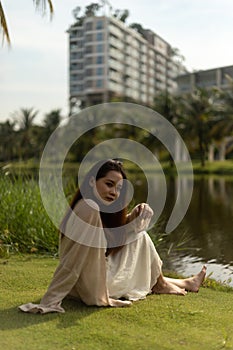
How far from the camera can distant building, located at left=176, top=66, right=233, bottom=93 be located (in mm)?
43281

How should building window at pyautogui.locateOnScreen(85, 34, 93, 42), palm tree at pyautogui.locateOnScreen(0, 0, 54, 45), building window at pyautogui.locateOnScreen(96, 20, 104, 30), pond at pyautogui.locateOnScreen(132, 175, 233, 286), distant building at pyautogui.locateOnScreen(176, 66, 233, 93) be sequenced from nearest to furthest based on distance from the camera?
1. pond at pyautogui.locateOnScreen(132, 175, 233, 286)
2. palm tree at pyautogui.locateOnScreen(0, 0, 54, 45)
3. distant building at pyautogui.locateOnScreen(176, 66, 233, 93)
4. building window at pyautogui.locateOnScreen(96, 20, 104, 30)
5. building window at pyautogui.locateOnScreen(85, 34, 93, 42)

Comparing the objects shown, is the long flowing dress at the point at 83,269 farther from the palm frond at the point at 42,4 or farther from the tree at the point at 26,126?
the tree at the point at 26,126

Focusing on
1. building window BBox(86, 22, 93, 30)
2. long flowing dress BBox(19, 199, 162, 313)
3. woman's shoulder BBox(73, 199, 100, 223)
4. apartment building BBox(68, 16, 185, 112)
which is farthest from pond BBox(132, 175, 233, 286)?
building window BBox(86, 22, 93, 30)

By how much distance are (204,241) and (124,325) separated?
466 centimetres

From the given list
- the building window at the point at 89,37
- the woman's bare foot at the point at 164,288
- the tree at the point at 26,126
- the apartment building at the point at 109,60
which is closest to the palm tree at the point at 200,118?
the tree at the point at 26,126

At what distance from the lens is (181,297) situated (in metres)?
3.30

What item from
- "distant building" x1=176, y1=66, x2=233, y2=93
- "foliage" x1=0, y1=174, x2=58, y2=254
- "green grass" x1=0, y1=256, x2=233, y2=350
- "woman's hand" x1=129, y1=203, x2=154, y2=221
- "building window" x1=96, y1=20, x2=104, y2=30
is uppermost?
"building window" x1=96, y1=20, x2=104, y2=30

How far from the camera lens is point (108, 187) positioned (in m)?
2.99

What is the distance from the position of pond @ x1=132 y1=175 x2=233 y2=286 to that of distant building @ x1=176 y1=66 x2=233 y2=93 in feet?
106

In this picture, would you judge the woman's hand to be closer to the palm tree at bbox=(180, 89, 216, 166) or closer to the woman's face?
the woman's face

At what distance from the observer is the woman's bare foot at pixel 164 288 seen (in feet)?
10.9

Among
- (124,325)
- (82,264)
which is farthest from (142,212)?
(124,325)

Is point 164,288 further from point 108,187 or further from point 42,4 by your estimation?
point 42,4

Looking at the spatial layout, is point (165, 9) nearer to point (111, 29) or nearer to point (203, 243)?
point (203, 243)
